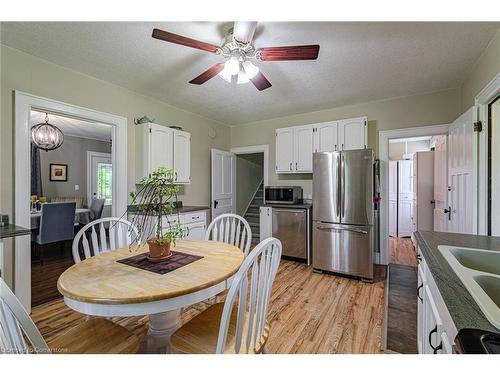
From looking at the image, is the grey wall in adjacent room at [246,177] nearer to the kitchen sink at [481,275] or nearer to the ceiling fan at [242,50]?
the ceiling fan at [242,50]

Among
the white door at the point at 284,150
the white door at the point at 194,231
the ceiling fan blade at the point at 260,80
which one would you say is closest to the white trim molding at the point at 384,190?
Result: the white door at the point at 284,150

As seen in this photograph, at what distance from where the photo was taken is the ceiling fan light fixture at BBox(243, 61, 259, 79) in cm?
180

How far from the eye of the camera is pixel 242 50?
175 centimetres

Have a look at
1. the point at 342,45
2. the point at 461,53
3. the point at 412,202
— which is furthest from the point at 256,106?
the point at 412,202

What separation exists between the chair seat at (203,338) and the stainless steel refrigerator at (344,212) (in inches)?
80.4

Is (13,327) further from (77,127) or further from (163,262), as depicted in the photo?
(77,127)

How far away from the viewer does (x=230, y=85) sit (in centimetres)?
284

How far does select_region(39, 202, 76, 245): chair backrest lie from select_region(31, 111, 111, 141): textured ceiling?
1535mm

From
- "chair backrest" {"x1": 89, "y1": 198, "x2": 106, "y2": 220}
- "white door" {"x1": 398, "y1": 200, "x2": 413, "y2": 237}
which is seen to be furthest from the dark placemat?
"white door" {"x1": 398, "y1": 200, "x2": 413, "y2": 237}

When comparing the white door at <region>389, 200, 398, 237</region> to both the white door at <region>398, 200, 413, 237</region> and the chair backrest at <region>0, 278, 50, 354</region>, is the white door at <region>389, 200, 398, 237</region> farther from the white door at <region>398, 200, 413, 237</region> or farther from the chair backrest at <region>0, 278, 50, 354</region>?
the chair backrest at <region>0, 278, 50, 354</region>

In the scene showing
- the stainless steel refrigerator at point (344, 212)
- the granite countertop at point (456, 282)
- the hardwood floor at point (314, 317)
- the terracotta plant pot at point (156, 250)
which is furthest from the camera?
the stainless steel refrigerator at point (344, 212)

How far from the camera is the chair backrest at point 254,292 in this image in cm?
Result: 90

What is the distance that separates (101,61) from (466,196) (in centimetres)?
380

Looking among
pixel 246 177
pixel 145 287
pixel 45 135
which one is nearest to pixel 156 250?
pixel 145 287
